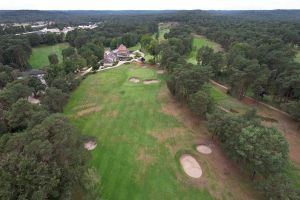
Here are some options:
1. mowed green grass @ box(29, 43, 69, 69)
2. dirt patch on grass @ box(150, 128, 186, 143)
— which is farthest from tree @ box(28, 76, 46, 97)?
mowed green grass @ box(29, 43, 69, 69)

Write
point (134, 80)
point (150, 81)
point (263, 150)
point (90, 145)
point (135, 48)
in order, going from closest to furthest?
point (263, 150) → point (90, 145) → point (150, 81) → point (134, 80) → point (135, 48)

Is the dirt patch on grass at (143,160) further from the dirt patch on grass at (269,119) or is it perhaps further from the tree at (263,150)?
the dirt patch on grass at (269,119)

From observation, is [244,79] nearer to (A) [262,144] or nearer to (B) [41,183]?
Answer: (A) [262,144]

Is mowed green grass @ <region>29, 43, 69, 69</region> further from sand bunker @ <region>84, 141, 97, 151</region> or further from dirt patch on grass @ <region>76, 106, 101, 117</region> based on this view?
sand bunker @ <region>84, 141, 97, 151</region>

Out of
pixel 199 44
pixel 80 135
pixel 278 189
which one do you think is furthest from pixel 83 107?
pixel 199 44

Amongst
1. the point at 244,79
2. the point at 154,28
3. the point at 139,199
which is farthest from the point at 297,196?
the point at 154,28

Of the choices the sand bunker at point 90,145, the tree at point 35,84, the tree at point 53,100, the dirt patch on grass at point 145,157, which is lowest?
the sand bunker at point 90,145

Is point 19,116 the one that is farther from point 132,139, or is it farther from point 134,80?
point 134,80

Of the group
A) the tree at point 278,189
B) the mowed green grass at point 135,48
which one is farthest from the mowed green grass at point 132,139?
the mowed green grass at point 135,48
